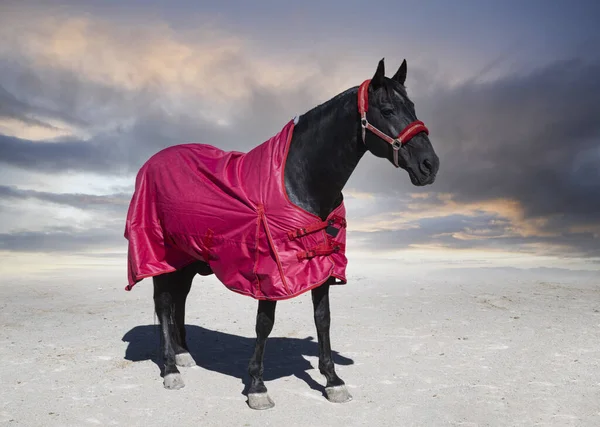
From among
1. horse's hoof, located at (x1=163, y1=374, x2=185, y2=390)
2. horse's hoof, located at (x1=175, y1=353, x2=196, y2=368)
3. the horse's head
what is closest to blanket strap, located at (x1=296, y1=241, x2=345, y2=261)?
the horse's head

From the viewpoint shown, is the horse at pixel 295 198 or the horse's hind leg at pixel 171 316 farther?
the horse's hind leg at pixel 171 316

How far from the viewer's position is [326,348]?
495 centimetres

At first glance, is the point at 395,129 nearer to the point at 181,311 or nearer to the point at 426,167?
the point at 426,167

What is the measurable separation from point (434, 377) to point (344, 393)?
3.91 ft

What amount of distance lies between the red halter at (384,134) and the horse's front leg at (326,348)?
1435mm

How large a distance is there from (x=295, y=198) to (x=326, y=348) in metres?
1.47

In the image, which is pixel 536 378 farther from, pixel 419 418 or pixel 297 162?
pixel 297 162

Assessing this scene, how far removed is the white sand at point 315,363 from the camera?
4.57m

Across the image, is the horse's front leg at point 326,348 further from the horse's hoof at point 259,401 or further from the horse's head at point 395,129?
the horse's head at point 395,129

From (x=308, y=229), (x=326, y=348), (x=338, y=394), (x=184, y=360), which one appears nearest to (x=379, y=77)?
(x=308, y=229)

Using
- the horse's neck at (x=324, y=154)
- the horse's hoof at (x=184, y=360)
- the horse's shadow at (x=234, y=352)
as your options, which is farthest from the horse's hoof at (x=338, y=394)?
the horse's hoof at (x=184, y=360)

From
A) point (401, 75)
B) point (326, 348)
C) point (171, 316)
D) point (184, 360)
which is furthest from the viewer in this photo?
point (184, 360)

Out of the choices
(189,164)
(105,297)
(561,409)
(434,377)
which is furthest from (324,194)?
(105,297)

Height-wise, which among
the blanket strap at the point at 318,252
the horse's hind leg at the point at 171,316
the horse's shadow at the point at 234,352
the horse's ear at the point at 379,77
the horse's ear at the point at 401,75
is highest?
the horse's ear at the point at 401,75
